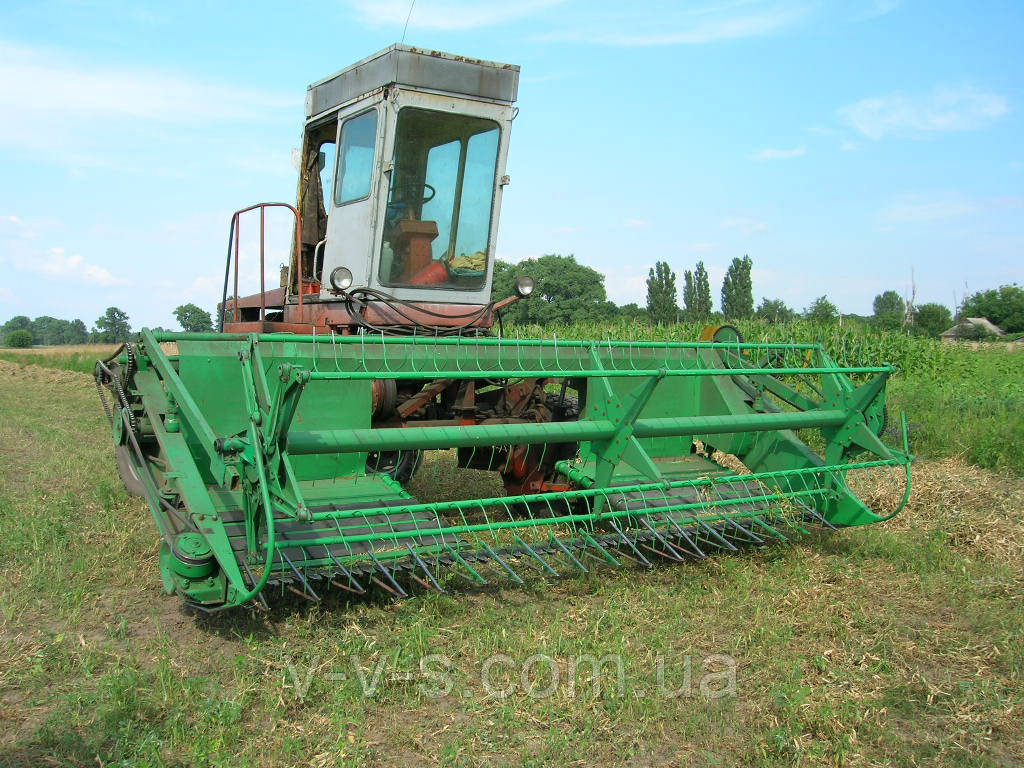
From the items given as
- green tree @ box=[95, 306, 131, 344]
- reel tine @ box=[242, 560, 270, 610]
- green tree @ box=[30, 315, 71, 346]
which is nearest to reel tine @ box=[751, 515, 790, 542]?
reel tine @ box=[242, 560, 270, 610]

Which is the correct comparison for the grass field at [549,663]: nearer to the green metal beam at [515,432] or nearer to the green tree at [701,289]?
the green metal beam at [515,432]

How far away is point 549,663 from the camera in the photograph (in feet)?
10.1

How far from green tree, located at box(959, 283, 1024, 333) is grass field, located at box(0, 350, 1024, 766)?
50.1m

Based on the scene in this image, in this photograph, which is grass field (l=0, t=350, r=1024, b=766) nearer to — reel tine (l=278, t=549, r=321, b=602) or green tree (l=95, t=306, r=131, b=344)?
reel tine (l=278, t=549, r=321, b=602)

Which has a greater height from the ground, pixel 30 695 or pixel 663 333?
pixel 663 333

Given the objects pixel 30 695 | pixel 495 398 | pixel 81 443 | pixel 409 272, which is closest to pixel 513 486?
pixel 495 398

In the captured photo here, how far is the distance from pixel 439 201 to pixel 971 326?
45271 millimetres

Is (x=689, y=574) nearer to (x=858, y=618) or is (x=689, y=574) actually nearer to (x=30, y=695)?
(x=858, y=618)

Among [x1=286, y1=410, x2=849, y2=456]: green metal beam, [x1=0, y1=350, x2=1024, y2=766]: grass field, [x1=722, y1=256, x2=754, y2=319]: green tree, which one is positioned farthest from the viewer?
[x1=722, y1=256, x2=754, y2=319]: green tree

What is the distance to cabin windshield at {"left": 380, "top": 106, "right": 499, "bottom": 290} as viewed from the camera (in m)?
5.31

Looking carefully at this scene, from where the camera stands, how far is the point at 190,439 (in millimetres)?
3939

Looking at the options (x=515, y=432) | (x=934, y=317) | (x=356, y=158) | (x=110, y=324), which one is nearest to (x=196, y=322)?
(x=356, y=158)

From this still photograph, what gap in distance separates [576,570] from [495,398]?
1.49m

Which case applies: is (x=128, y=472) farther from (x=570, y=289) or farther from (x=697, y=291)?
(x=697, y=291)
